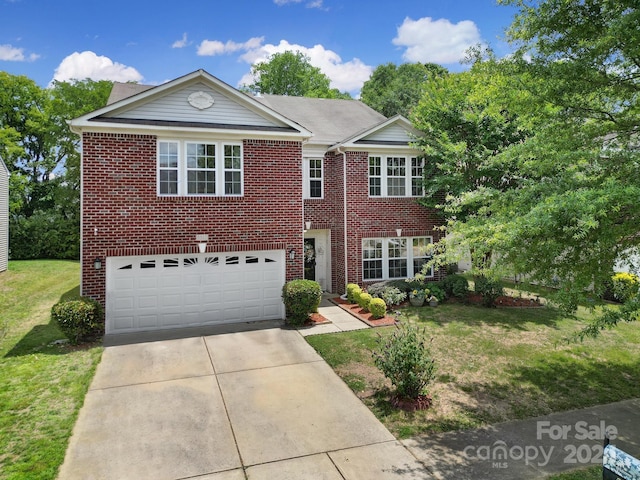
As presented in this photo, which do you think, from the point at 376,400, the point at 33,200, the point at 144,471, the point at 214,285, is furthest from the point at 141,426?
the point at 33,200

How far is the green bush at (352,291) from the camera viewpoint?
14.5m

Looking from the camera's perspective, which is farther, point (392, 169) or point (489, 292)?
point (392, 169)

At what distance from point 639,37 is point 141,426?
9351 millimetres

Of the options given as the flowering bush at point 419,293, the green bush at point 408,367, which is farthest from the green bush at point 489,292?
the green bush at point 408,367

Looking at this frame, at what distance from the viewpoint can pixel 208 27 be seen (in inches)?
531

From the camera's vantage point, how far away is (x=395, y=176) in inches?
638

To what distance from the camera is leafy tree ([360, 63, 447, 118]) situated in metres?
32.8

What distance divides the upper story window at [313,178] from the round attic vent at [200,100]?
497cm

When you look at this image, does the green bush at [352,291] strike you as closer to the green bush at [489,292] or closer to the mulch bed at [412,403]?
the green bush at [489,292]

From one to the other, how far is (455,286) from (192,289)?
956 centimetres

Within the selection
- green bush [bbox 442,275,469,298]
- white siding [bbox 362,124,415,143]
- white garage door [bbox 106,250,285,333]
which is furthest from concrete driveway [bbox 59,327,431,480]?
white siding [bbox 362,124,415,143]

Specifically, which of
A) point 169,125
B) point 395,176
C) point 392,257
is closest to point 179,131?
point 169,125

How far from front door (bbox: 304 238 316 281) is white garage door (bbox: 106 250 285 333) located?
4086 millimetres

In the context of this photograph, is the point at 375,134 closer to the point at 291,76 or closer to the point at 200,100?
the point at 200,100
